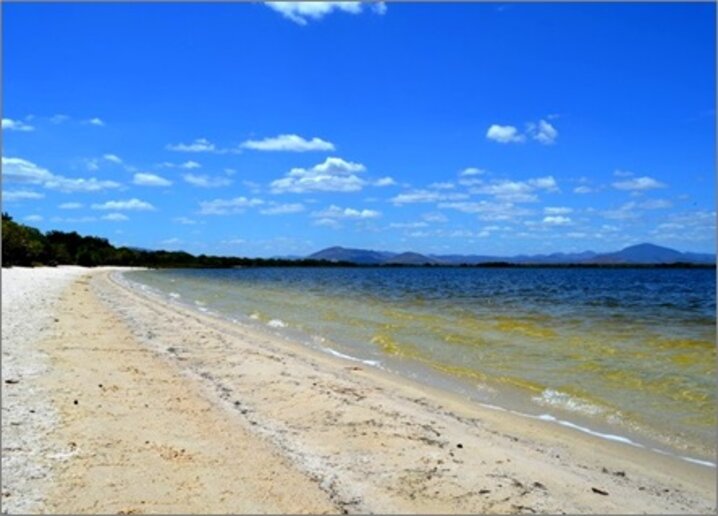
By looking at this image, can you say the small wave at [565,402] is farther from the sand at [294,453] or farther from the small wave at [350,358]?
the small wave at [350,358]

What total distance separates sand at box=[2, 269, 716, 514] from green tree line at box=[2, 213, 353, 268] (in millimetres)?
57160

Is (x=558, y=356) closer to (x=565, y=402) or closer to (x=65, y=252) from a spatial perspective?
(x=565, y=402)

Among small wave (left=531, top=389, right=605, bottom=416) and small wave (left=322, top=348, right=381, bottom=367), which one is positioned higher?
small wave (left=322, top=348, right=381, bottom=367)

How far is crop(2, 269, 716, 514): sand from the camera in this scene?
16.8 feet

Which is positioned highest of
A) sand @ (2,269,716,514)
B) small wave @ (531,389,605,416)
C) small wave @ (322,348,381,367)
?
sand @ (2,269,716,514)

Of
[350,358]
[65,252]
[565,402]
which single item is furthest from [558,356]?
[65,252]

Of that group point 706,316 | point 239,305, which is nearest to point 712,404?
point 706,316

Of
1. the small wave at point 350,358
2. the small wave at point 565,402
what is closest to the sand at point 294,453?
the small wave at point 565,402

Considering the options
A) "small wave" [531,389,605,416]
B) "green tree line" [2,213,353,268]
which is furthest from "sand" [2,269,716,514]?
"green tree line" [2,213,353,268]

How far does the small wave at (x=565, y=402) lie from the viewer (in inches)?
385

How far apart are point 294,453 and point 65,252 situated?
11761 cm

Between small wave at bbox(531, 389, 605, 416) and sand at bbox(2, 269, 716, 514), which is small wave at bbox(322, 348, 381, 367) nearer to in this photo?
sand at bbox(2, 269, 716, 514)

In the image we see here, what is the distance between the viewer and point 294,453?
636cm

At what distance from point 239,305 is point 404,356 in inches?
743
